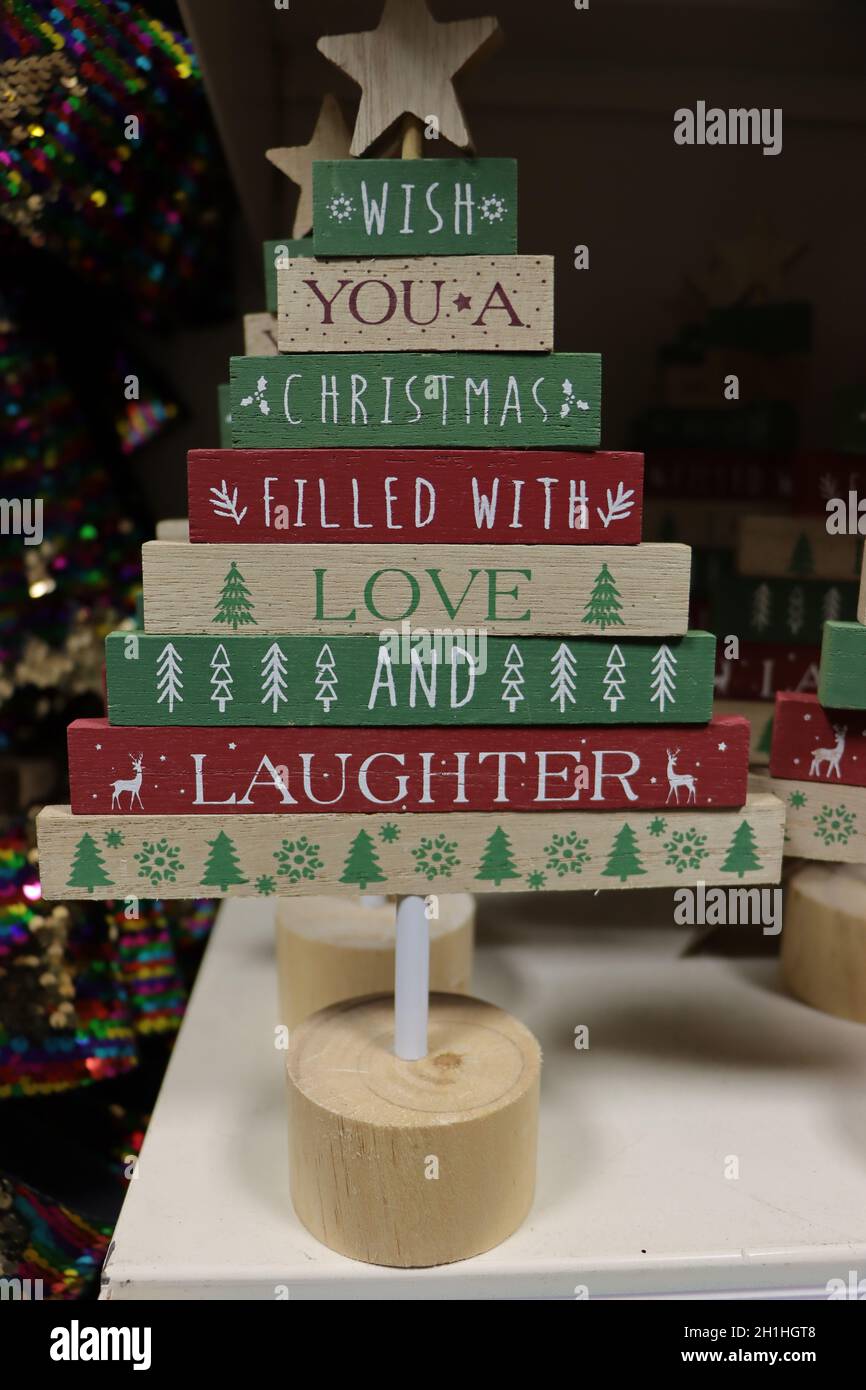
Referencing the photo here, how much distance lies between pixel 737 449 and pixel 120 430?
824 mm

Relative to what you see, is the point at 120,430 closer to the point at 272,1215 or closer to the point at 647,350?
the point at 647,350

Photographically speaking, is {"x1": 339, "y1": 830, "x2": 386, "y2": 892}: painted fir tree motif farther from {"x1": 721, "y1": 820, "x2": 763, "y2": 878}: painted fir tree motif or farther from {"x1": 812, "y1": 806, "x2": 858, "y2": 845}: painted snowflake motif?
{"x1": 812, "y1": 806, "x2": 858, "y2": 845}: painted snowflake motif

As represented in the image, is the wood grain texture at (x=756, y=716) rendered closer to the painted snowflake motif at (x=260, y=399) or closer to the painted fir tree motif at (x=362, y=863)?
the painted fir tree motif at (x=362, y=863)

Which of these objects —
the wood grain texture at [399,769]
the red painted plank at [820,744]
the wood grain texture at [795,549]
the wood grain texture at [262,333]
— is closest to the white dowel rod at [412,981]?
the wood grain texture at [399,769]

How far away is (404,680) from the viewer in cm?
81

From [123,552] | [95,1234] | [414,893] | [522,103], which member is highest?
[522,103]

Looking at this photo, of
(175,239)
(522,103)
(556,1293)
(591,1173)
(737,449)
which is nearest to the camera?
(556,1293)

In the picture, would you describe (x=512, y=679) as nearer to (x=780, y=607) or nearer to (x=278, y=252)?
(x=278, y=252)

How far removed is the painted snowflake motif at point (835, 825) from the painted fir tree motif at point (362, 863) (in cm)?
38

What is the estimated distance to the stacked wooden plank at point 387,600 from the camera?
2.61ft

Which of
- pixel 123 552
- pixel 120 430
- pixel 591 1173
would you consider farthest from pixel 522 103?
pixel 591 1173

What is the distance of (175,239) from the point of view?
1.25 meters

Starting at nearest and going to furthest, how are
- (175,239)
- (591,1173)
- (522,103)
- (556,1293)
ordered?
(556,1293)
(591,1173)
(175,239)
(522,103)

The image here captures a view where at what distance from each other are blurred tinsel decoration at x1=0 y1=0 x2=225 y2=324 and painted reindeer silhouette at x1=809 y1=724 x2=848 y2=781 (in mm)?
859
